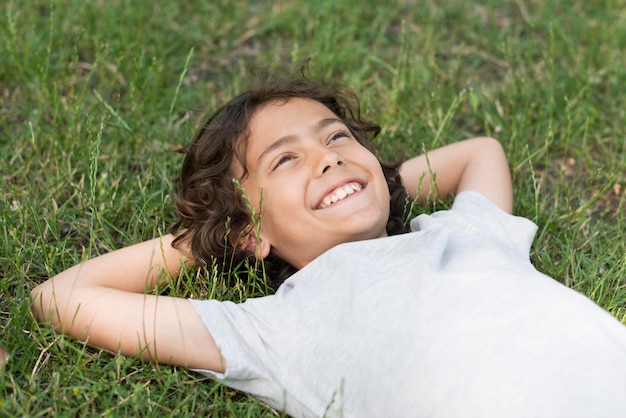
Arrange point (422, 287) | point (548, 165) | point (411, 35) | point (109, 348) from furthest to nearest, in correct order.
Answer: point (411, 35) → point (548, 165) → point (109, 348) → point (422, 287)

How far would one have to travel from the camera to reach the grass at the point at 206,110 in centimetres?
276

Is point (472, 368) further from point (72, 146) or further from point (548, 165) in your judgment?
point (72, 146)

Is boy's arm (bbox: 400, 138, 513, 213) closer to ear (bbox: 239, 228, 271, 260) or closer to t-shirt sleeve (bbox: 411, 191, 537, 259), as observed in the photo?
t-shirt sleeve (bbox: 411, 191, 537, 259)

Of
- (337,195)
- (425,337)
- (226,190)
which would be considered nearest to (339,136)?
(337,195)

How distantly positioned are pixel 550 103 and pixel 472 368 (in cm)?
219

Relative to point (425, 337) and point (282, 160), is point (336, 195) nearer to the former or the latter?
point (282, 160)

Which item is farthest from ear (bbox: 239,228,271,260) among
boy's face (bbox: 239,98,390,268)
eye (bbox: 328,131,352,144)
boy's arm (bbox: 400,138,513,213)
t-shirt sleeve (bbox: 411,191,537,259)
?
boy's arm (bbox: 400,138,513,213)

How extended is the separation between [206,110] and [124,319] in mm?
1718

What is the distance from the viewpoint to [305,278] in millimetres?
2760

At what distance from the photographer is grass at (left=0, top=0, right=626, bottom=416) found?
9.07 ft

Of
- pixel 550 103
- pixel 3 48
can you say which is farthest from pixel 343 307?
pixel 3 48

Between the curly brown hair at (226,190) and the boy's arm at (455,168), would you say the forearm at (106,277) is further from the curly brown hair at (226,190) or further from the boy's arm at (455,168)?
the boy's arm at (455,168)

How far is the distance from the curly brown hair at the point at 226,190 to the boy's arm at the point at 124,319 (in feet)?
0.91

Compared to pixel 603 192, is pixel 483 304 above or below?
above
